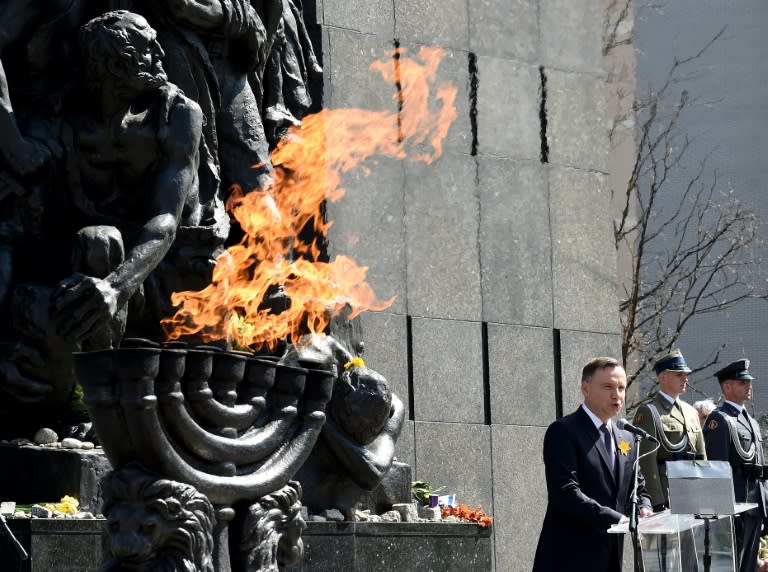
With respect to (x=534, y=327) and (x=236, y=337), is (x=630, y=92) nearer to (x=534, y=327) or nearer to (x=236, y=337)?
(x=534, y=327)

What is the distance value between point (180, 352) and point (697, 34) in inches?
878

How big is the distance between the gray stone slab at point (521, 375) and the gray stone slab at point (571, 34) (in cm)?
218

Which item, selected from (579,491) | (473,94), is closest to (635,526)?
(579,491)

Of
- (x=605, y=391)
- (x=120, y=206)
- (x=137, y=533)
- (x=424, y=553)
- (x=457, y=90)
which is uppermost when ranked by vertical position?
(x=457, y=90)

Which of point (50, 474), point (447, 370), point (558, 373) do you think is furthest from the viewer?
point (558, 373)

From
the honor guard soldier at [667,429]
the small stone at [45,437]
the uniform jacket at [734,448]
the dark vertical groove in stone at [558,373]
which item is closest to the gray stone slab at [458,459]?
the dark vertical groove in stone at [558,373]

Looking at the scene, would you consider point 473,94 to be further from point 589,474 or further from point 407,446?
point 589,474

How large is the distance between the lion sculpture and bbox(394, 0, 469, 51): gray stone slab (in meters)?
6.39

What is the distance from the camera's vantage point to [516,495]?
466 inches

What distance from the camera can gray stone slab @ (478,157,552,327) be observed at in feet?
39.5

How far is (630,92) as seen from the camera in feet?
84.3

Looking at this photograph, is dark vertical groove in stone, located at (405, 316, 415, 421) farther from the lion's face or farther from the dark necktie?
the lion's face

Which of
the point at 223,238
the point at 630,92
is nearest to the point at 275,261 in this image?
the point at 223,238

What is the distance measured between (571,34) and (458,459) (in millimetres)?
3619
